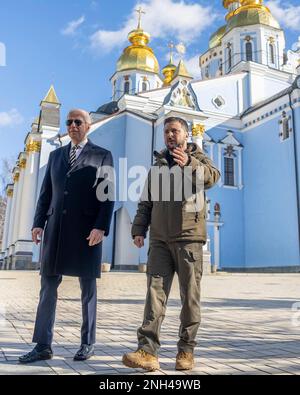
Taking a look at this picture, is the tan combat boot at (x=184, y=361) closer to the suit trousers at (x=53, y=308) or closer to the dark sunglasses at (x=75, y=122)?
the suit trousers at (x=53, y=308)

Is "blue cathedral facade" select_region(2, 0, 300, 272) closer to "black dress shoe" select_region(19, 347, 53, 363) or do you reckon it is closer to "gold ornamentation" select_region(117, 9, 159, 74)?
"gold ornamentation" select_region(117, 9, 159, 74)

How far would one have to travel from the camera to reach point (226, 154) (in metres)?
27.3

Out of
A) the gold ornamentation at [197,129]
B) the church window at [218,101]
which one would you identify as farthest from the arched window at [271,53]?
the gold ornamentation at [197,129]

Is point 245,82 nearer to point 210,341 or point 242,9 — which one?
point 242,9

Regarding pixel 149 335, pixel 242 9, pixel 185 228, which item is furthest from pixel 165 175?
pixel 242 9

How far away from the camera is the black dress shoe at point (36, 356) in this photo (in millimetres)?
3333

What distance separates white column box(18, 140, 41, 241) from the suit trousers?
21675 millimetres

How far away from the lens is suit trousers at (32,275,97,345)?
3.63 m

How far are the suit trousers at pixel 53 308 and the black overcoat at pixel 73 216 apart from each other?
0.10 metres

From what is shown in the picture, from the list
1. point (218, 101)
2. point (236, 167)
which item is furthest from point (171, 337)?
point (218, 101)

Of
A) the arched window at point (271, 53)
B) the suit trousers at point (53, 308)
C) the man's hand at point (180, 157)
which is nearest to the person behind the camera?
the man's hand at point (180, 157)

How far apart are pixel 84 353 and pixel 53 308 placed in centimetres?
49

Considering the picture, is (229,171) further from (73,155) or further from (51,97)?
(73,155)

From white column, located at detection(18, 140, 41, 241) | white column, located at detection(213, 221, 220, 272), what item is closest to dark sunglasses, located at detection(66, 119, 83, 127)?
white column, located at detection(18, 140, 41, 241)
